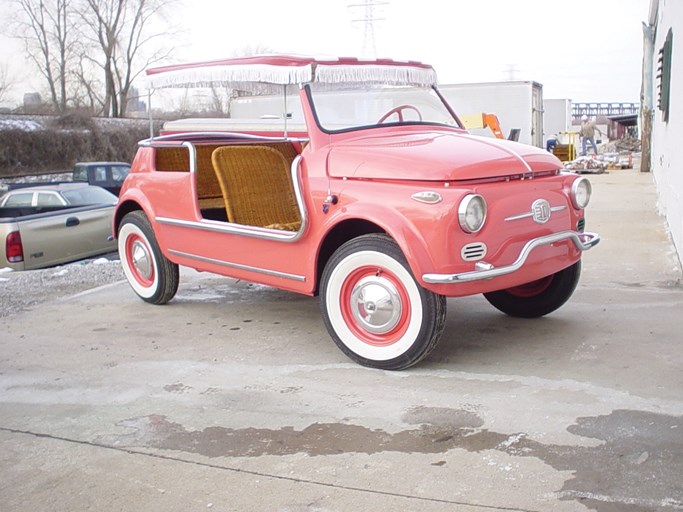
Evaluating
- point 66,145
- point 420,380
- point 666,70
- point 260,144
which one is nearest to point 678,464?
point 420,380

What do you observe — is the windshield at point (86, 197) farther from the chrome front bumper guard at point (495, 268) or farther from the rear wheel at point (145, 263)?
the chrome front bumper guard at point (495, 268)

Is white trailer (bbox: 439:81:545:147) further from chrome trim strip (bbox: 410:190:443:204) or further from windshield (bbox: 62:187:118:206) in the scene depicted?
chrome trim strip (bbox: 410:190:443:204)

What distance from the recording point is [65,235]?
29.4 feet

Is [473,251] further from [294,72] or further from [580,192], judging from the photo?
[294,72]

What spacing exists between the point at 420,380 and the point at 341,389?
45 centimetres

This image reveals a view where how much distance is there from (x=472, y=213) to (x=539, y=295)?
5.13ft

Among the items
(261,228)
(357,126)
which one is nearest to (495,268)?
(357,126)

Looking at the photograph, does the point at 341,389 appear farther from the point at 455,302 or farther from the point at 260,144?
the point at 260,144

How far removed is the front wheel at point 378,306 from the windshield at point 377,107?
1.05 m

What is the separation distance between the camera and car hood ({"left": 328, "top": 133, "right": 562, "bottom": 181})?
420 centimetres

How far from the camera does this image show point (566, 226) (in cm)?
466

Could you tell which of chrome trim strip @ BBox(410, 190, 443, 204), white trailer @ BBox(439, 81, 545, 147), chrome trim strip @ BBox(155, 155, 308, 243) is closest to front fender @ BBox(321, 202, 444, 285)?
chrome trim strip @ BBox(410, 190, 443, 204)

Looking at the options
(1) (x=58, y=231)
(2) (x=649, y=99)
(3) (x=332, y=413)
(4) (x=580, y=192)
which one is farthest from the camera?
(2) (x=649, y=99)

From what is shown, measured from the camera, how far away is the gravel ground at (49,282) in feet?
21.7
